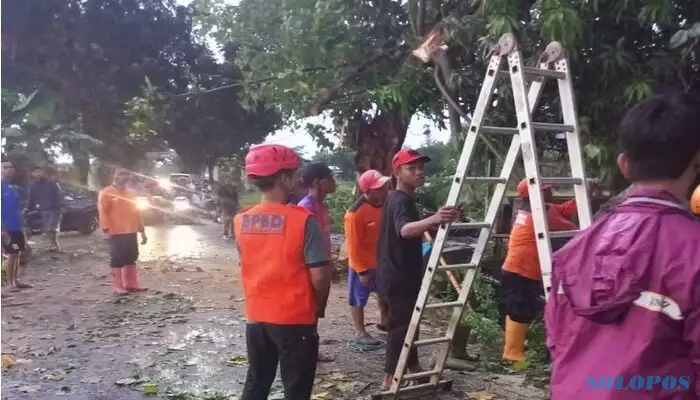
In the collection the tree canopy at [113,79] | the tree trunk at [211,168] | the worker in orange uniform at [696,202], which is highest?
the tree canopy at [113,79]

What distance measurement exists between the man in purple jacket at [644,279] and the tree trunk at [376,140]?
11350 mm

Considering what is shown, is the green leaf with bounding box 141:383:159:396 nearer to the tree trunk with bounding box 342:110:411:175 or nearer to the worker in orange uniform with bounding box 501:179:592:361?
the worker in orange uniform with bounding box 501:179:592:361

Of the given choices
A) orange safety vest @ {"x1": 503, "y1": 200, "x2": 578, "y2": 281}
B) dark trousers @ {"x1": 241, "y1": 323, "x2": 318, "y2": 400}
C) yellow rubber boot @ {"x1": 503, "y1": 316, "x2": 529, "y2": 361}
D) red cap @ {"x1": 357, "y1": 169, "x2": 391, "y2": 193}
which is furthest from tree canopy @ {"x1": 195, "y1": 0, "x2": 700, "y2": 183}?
dark trousers @ {"x1": 241, "y1": 323, "x2": 318, "y2": 400}

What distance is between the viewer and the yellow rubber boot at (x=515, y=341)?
5426 mm

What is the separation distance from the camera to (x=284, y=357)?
333 centimetres

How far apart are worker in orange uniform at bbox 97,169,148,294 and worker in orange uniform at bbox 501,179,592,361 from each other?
5017 millimetres

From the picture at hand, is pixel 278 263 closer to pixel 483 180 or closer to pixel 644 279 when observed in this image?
pixel 483 180

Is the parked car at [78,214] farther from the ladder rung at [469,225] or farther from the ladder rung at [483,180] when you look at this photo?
the ladder rung at [483,180]

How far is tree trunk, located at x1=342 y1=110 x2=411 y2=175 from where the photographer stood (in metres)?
13.1

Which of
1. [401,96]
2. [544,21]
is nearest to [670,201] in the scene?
[544,21]

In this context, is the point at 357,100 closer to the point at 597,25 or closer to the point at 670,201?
the point at 597,25

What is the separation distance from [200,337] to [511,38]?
4.38 meters

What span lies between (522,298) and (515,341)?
0.37 meters

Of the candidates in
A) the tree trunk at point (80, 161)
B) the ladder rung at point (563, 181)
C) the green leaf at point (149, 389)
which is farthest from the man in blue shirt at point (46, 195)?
the ladder rung at point (563, 181)
